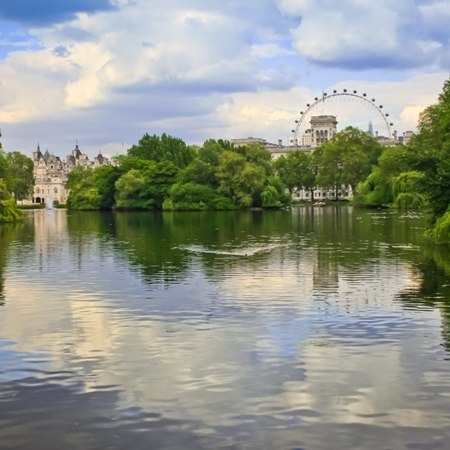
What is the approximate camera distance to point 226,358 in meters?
13.5

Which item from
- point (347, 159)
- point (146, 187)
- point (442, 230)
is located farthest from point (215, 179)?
point (442, 230)

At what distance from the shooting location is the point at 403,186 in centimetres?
8900

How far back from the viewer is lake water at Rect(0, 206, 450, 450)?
977 cm

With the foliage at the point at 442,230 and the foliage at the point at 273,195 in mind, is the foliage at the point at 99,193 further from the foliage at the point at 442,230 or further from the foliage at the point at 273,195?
the foliage at the point at 442,230

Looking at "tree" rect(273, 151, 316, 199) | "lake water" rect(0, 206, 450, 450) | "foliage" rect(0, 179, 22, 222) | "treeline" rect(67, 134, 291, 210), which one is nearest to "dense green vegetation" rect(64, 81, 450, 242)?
"treeline" rect(67, 134, 291, 210)

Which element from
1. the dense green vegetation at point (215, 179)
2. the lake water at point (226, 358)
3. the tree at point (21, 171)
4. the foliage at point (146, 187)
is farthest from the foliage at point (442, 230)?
the tree at point (21, 171)

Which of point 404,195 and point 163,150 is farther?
point 163,150

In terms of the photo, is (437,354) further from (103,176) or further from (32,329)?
(103,176)

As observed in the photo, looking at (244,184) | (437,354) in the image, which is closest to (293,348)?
(437,354)

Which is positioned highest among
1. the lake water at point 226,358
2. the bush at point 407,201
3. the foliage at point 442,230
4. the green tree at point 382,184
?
the green tree at point 382,184

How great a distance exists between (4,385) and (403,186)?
81.3 metres

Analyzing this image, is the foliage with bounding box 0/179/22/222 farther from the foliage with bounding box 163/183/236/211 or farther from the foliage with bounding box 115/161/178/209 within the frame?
the foliage with bounding box 115/161/178/209

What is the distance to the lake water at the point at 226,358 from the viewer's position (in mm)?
9773

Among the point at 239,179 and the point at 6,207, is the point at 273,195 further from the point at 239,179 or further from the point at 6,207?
the point at 6,207
